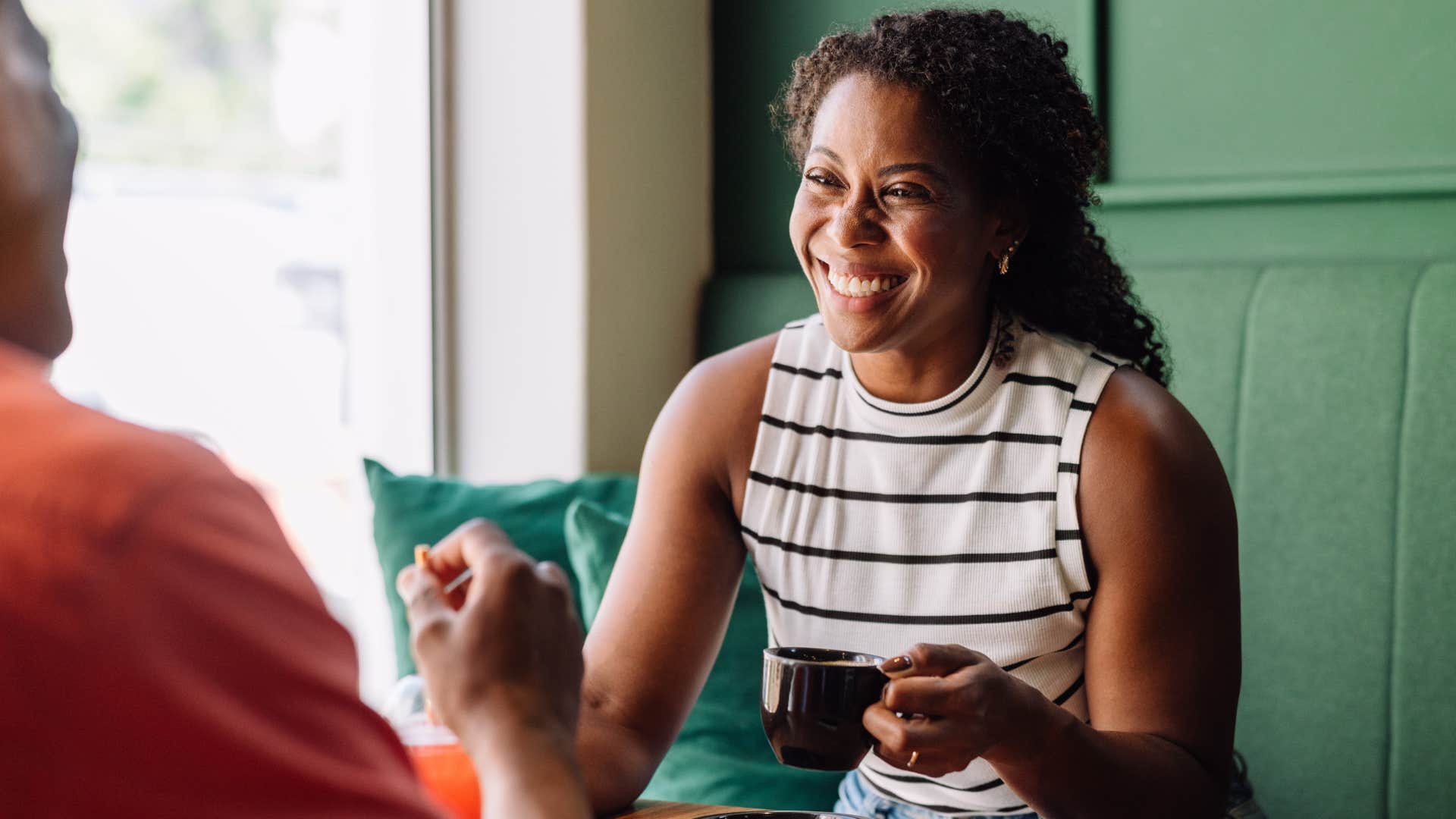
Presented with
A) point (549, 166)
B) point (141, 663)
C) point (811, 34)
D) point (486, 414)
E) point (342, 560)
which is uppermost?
point (811, 34)

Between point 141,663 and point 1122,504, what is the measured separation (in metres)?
1.04

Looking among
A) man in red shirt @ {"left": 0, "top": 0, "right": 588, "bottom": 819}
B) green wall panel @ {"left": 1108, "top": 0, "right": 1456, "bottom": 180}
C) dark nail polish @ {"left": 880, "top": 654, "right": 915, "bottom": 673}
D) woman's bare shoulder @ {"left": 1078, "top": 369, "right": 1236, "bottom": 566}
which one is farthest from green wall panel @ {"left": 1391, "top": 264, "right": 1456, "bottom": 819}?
man in red shirt @ {"left": 0, "top": 0, "right": 588, "bottom": 819}

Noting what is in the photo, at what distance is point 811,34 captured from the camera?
252 centimetres

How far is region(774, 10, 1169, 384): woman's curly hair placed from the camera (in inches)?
54.4

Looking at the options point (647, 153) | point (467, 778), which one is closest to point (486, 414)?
point (647, 153)

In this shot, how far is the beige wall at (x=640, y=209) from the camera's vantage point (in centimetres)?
244

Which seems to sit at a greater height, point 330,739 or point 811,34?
point 811,34

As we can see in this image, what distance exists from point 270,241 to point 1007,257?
1486mm

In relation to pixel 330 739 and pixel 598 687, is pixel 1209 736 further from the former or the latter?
pixel 330 739

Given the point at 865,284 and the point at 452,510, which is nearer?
the point at 865,284

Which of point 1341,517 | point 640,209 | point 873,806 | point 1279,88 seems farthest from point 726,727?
point 1279,88

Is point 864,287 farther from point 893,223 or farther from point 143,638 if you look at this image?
point 143,638

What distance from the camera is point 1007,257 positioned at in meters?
1.46

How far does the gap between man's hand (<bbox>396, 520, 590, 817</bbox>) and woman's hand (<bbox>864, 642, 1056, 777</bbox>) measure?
44 centimetres
